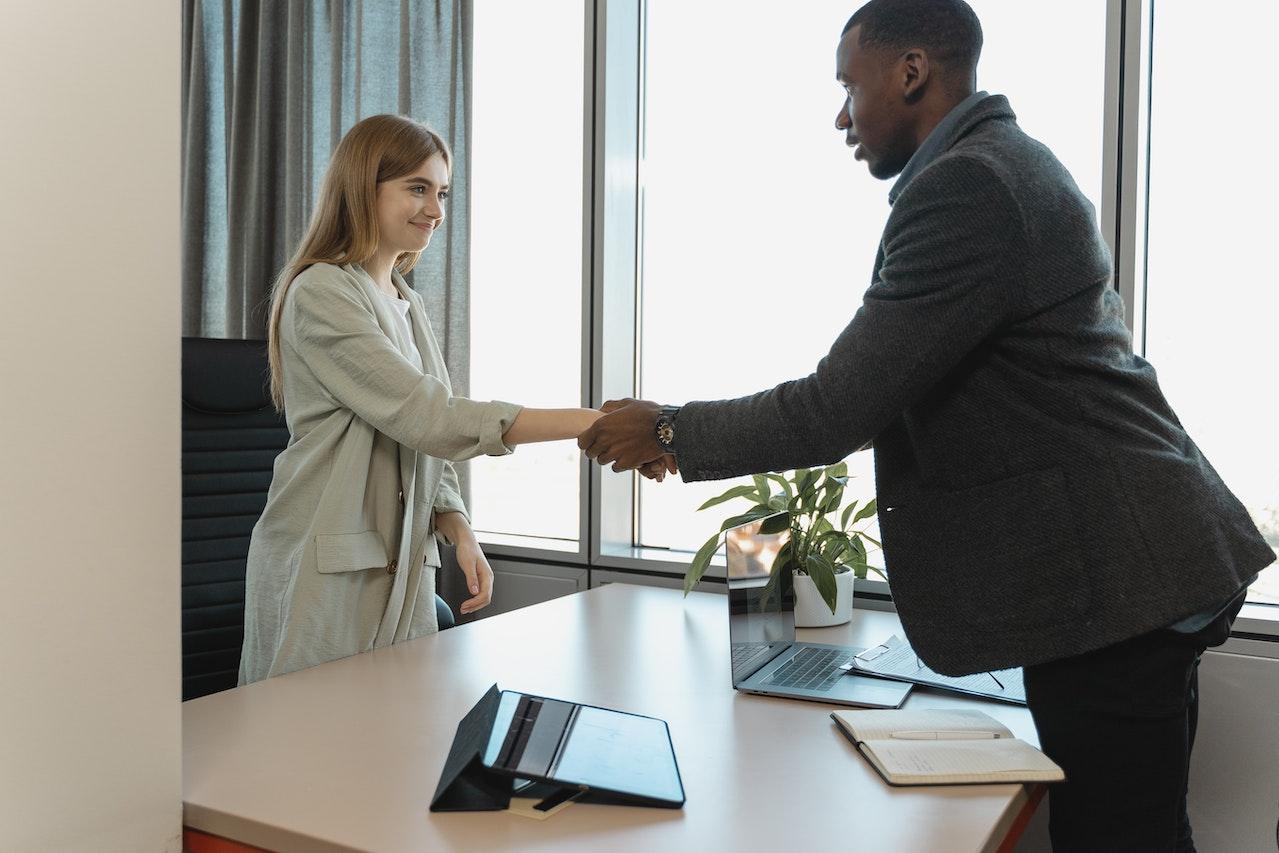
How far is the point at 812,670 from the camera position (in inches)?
59.5

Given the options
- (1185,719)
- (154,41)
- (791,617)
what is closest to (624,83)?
(791,617)

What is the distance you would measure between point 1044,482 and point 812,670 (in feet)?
1.89

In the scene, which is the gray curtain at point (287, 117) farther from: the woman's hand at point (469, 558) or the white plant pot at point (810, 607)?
the white plant pot at point (810, 607)

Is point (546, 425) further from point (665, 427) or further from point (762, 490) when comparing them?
point (762, 490)

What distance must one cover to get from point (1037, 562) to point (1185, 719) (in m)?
0.23

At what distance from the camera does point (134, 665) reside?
2.97 ft

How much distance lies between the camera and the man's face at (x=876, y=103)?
128 centimetres

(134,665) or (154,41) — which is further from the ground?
(154,41)

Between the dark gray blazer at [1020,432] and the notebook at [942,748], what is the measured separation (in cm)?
10

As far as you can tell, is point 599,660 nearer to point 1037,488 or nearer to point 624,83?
point 1037,488

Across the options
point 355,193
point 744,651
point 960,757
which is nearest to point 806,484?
point 744,651

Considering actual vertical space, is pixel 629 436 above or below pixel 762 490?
above

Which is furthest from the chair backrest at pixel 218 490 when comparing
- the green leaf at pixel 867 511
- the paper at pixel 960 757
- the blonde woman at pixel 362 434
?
the paper at pixel 960 757

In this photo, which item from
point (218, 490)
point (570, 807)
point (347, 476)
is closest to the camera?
point (570, 807)
